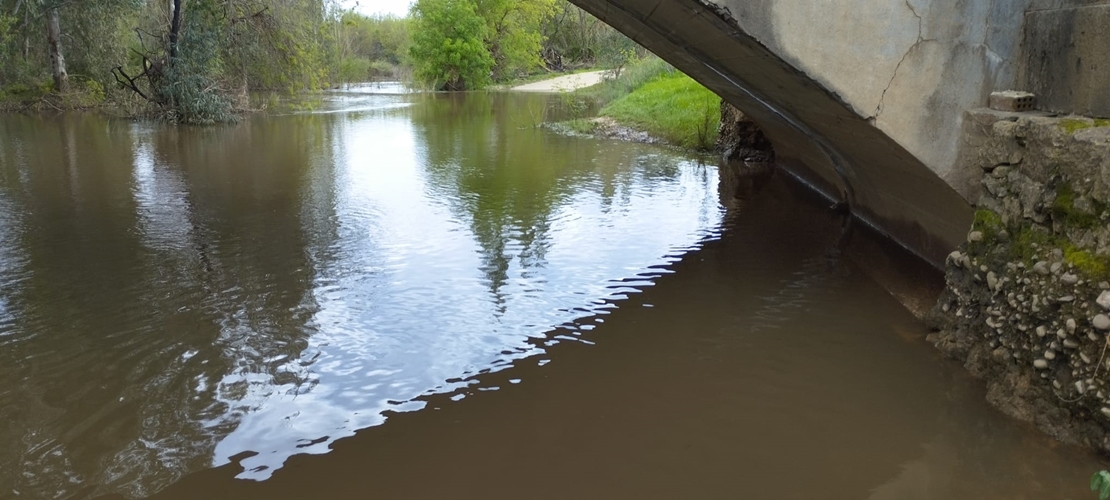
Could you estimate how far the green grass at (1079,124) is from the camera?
407 centimetres

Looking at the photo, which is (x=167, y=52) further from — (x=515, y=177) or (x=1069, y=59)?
(x=1069, y=59)

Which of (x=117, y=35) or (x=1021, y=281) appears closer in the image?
(x=1021, y=281)

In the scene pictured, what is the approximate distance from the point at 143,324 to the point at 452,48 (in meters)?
42.1

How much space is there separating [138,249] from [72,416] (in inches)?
147

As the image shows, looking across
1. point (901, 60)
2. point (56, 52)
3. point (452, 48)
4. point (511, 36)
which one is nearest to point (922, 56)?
point (901, 60)

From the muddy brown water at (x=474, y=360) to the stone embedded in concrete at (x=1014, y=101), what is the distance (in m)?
1.61

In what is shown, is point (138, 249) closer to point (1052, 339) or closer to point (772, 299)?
point (772, 299)

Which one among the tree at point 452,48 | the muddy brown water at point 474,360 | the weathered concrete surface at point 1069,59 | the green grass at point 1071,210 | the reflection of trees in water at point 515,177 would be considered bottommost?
the muddy brown water at point 474,360

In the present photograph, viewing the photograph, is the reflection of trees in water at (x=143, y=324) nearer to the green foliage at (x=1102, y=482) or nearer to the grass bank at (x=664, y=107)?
the green foliage at (x=1102, y=482)

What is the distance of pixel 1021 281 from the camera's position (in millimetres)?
4188

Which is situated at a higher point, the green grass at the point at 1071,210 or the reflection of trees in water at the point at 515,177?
the green grass at the point at 1071,210

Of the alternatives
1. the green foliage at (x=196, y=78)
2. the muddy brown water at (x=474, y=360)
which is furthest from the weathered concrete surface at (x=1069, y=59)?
the green foliage at (x=196, y=78)

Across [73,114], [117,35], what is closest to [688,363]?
[73,114]

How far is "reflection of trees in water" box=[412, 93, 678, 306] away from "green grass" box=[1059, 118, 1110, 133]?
12.8 feet
